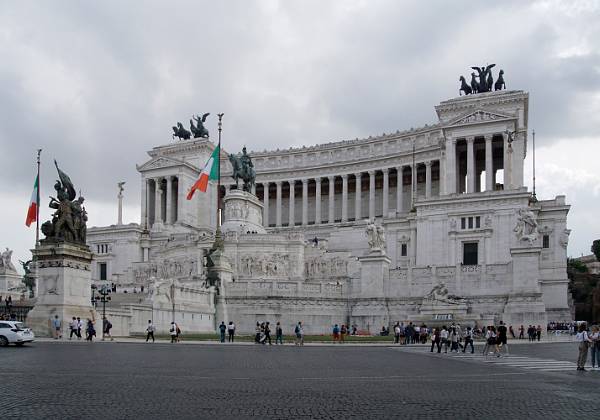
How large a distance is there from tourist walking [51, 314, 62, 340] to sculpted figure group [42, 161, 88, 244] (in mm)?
4024

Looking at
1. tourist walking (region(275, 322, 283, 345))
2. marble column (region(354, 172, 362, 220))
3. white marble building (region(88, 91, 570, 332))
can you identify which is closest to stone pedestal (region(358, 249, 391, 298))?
white marble building (region(88, 91, 570, 332))

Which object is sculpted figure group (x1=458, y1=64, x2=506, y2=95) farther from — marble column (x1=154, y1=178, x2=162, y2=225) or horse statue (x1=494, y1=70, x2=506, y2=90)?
A: marble column (x1=154, y1=178, x2=162, y2=225)

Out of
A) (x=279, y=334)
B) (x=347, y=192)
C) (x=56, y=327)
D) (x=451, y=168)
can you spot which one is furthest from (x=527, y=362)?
(x=347, y=192)

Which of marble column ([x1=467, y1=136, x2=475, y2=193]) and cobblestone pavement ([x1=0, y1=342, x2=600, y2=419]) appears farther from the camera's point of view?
marble column ([x1=467, y1=136, x2=475, y2=193])

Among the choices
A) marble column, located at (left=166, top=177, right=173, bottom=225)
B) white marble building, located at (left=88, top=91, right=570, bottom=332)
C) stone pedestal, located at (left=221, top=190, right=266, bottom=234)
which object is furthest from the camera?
marble column, located at (left=166, top=177, right=173, bottom=225)

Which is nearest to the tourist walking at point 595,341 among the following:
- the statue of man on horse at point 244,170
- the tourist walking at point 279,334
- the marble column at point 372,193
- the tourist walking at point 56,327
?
the tourist walking at point 279,334

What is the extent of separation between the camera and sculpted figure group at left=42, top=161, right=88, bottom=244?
123 ft

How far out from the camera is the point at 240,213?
8581 centimetres

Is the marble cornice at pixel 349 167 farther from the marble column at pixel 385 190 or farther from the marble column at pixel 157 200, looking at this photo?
the marble column at pixel 157 200

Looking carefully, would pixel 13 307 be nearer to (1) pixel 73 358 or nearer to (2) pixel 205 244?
(1) pixel 73 358

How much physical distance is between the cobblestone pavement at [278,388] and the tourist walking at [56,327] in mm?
9956

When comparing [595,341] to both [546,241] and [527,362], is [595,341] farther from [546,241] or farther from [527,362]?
[546,241]

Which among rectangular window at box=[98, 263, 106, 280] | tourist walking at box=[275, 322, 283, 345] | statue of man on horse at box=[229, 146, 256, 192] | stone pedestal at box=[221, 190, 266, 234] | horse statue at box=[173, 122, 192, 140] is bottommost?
tourist walking at box=[275, 322, 283, 345]

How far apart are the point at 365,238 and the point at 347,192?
30.1 meters
